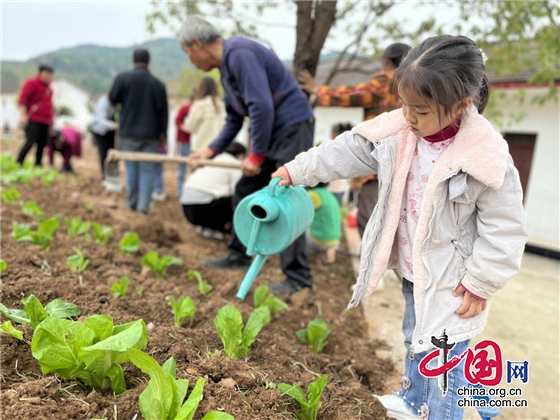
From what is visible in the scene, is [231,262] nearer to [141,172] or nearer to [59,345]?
[141,172]

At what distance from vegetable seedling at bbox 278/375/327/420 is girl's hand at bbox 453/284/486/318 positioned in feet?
1.80

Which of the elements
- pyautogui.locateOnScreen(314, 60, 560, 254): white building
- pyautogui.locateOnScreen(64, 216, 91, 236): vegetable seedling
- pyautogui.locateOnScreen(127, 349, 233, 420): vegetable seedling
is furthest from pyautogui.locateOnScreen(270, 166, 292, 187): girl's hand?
pyautogui.locateOnScreen(314, 60, 560, 254): white building

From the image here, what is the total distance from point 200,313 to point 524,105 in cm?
762

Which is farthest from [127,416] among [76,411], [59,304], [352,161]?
[352,161]

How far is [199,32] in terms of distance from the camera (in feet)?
9.99

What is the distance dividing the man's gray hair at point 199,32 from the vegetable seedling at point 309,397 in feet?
7.51

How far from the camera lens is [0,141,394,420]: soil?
145 centimetres

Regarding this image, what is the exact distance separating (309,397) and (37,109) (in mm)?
6981

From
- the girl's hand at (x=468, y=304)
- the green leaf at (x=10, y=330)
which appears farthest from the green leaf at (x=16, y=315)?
the girl's hand at (x=468, y=304)

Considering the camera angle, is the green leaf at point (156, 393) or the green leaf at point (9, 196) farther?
the green leaf at point (9, 196)

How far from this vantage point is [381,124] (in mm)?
1845

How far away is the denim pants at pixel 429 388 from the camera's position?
1726mm

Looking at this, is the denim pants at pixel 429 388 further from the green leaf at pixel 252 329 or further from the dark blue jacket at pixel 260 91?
the dark blue jacket at pixel 260 91

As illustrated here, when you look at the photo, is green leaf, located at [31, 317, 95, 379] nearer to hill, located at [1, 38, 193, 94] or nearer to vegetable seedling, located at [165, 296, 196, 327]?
vegetable seedling, located at [165, 296, 196, 327]
